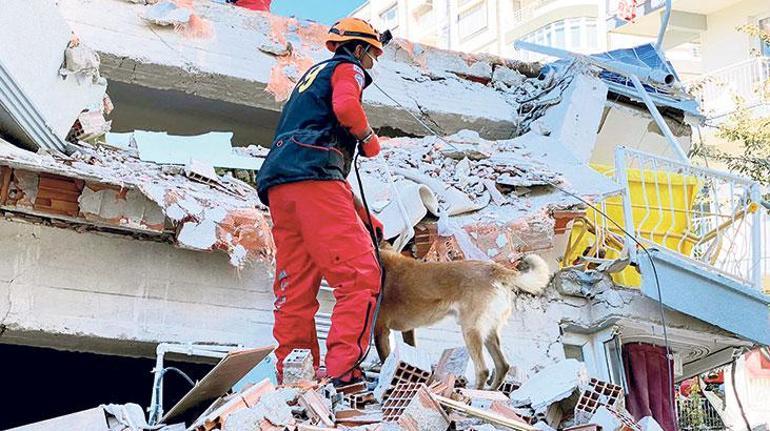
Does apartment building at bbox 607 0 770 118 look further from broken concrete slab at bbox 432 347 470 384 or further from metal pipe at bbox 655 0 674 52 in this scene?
broken concrete slab at bbox 432 347 470 384

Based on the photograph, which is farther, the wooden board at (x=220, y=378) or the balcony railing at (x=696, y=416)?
the balcony railing at (x=696, y=416)

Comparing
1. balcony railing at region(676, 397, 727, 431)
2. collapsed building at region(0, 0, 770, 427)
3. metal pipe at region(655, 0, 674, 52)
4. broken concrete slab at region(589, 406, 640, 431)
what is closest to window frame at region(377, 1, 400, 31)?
balcony railing at region(676, 397, 727, 431)

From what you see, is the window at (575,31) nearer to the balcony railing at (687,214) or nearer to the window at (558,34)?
the window at (558,34)

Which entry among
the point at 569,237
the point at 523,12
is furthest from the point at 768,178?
the point at 523,12

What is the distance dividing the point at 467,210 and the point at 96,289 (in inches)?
113

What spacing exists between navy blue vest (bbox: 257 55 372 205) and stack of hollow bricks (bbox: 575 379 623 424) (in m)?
1.63

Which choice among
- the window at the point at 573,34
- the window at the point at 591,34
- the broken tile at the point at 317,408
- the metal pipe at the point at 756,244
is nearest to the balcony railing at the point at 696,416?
the metal pipe at the point at 756,244

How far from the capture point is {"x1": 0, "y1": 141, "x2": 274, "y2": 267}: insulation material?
5371 millimetres

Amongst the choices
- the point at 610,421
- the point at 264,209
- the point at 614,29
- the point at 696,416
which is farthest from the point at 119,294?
the point at 614,29

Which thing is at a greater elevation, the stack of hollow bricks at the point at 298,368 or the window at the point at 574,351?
the window at the point at 574,351

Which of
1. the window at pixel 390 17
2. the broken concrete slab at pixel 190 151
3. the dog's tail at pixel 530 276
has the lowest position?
the dog's tail at pixel 530 276

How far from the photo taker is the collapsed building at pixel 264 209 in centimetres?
562

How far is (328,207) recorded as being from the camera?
4.70 meters

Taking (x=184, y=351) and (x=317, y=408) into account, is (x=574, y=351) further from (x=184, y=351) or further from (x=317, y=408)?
(x=317, y=408)
